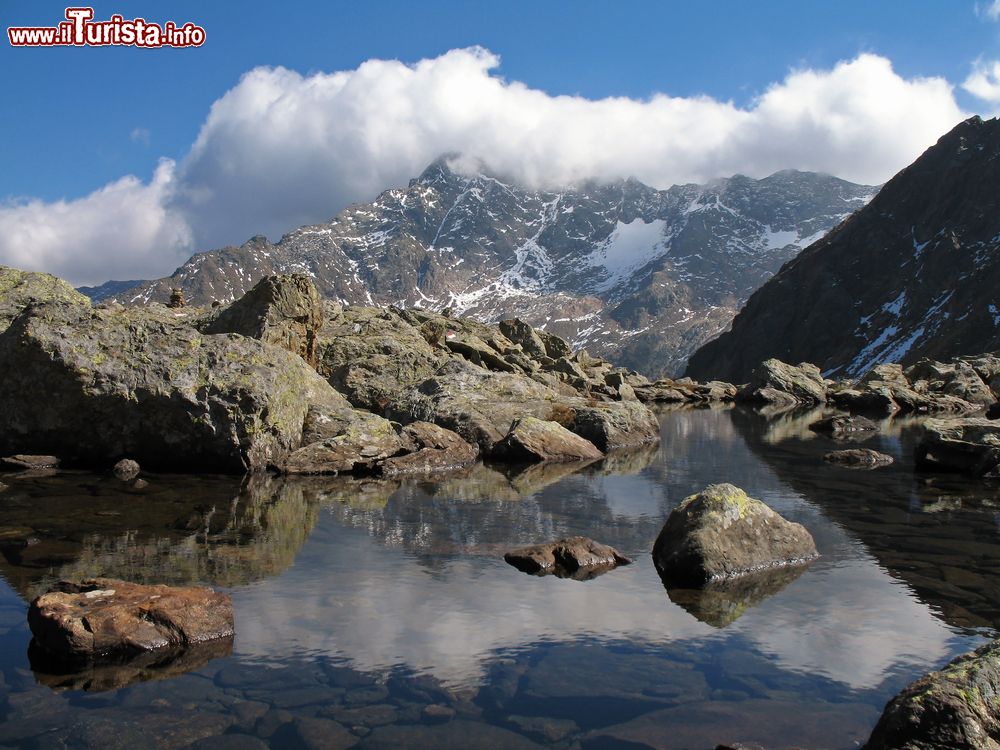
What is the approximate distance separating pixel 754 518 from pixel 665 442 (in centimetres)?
2261

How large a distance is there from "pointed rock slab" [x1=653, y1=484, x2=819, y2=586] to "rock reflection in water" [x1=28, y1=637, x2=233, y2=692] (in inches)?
294

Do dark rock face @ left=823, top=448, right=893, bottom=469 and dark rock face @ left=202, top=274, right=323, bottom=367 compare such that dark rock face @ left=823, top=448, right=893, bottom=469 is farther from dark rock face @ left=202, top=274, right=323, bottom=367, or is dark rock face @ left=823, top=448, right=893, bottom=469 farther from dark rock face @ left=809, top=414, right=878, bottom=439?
dark rock face @ left=202, top=274, right=323, bottom=367

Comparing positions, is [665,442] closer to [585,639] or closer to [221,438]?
[221,438]

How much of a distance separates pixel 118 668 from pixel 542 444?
20.5 meters

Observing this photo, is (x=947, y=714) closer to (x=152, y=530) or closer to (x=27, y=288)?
(x=152, y=530)

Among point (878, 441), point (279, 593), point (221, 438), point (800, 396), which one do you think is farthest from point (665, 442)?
point (800, 396)

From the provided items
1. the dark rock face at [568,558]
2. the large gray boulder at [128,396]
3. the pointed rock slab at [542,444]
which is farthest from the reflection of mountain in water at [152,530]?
the pointed rock slab at [542,444]

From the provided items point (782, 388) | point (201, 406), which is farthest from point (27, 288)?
point (782, 388)

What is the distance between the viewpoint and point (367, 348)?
124ft

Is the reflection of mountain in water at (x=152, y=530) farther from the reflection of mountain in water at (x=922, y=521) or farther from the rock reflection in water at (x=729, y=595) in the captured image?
the reflection of mountain in water at (x=922, y=521)

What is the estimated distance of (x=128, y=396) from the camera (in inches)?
889

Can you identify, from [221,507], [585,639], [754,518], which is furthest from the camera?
[221,507]

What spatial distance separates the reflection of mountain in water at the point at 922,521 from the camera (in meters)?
13.2

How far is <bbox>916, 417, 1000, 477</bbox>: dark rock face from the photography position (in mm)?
26344
